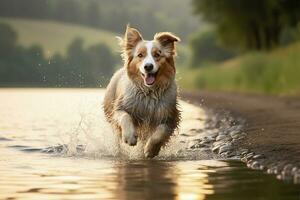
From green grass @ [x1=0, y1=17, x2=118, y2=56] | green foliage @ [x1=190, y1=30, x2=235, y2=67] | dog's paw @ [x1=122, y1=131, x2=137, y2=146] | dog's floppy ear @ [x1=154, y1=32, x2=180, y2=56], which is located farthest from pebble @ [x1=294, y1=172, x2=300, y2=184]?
green foliage @ [x1=190, y1=30, x2=235, y2=67]

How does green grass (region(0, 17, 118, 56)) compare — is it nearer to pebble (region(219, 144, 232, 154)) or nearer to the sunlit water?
the sunlit water

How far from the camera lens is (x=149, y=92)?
479 inches

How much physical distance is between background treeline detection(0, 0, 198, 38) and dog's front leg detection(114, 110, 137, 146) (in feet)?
371

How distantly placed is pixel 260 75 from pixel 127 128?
23690 millimetres

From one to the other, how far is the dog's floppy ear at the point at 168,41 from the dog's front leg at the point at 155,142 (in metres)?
1.15

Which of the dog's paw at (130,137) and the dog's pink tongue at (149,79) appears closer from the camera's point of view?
the dog's paw at (130,137)

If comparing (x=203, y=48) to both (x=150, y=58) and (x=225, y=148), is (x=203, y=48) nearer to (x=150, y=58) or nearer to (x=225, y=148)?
(x=225, y=148)

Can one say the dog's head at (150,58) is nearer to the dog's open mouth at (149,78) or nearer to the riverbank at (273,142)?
the dog's open mouth at (149,78)

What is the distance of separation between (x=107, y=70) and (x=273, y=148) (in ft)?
322

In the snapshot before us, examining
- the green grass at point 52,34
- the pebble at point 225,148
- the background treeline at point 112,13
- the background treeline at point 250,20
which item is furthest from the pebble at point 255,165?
the background treeline at point 112,13

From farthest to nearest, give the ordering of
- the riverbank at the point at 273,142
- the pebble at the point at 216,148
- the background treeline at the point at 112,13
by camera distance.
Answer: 1. the background treeline at the point at 112,13
2. the pebble at the point at 216,148
3. the riverbank at the point at 273,142

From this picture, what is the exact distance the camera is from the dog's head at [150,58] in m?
11.8

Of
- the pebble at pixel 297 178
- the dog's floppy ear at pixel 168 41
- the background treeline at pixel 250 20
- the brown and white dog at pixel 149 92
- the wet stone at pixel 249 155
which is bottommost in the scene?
the pebble at pixel 297 178

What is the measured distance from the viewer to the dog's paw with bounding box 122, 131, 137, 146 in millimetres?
11336
